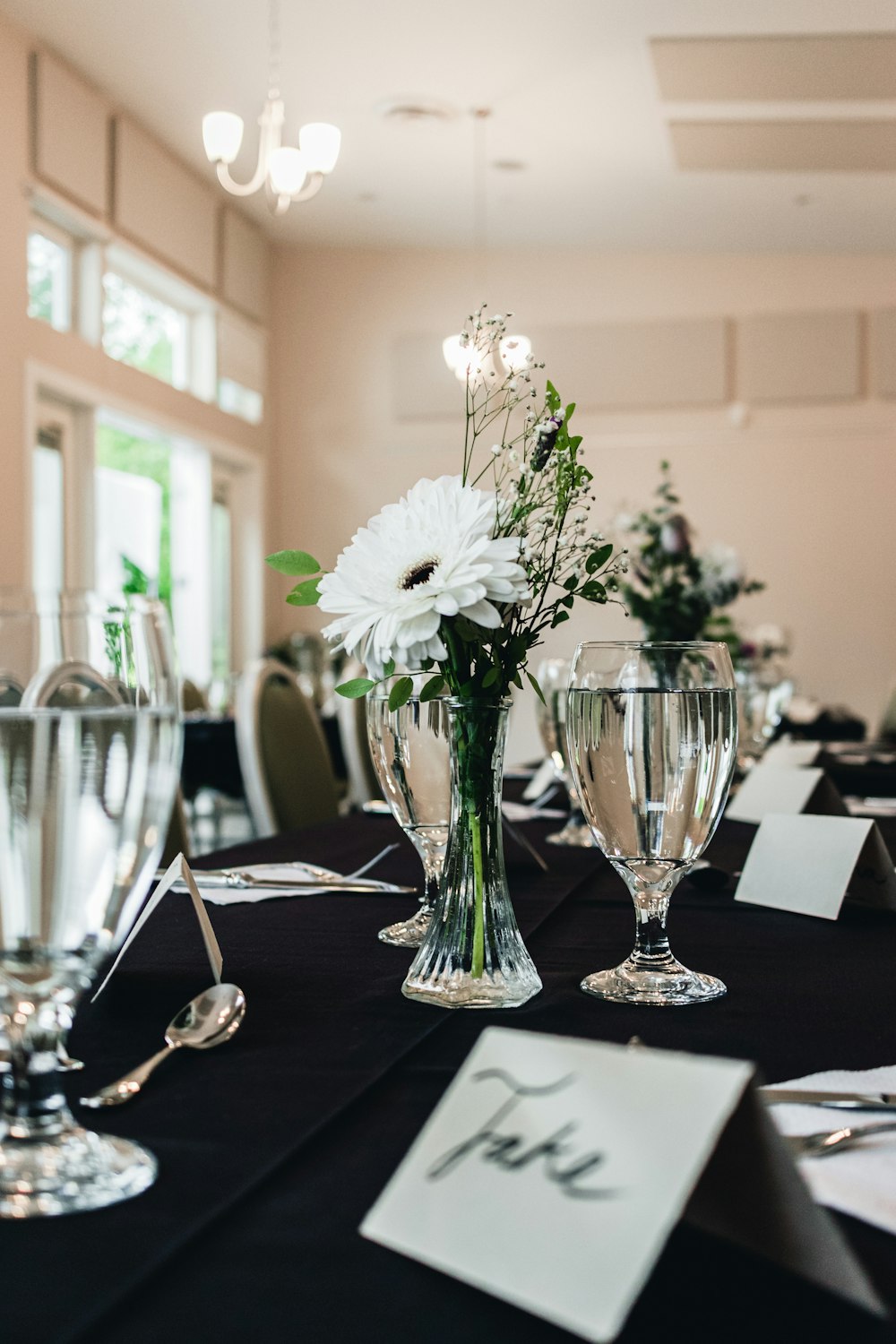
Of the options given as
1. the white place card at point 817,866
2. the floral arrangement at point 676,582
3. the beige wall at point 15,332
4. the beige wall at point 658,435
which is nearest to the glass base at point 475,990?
the white place card at point 817,866

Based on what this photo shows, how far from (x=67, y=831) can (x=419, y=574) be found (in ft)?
1.05

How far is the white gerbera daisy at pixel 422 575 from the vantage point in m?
0.69

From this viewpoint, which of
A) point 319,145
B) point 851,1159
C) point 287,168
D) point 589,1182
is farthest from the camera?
point 287,168

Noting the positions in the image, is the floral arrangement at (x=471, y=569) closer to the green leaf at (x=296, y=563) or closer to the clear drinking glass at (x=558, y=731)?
the green leaf at (x=296, y=563)

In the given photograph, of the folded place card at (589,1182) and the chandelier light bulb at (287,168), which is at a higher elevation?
the chandelier light bulb at (287,168)

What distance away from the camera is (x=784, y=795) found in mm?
1438

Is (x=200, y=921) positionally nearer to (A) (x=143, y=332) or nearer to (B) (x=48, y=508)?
(B) (x=48, y=508)

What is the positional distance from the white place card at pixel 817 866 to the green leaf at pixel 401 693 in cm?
42

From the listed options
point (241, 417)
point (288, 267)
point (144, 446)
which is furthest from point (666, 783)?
point (288, 267)

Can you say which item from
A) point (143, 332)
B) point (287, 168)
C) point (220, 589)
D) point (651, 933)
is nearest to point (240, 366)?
point (143, 332)

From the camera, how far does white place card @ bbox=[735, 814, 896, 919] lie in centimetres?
101

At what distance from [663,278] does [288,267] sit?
257 cm

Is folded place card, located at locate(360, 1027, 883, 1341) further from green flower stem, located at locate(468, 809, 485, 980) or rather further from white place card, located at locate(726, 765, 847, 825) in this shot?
white place card, located at locate(726, 765, 847, 825)

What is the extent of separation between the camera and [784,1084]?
0.58m
